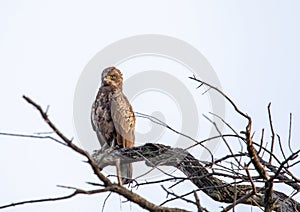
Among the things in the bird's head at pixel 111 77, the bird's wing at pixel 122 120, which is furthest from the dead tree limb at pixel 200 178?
the bird's head at pixel 111 77

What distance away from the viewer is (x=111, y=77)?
7551mm

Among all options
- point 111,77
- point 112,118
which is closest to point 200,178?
point 112,118

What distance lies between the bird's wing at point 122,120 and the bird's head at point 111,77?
0.23m

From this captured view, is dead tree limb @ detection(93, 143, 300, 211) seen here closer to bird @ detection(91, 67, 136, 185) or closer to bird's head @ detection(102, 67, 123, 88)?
bird @ detection(91, 67, 136, 185)

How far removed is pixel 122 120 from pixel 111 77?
2.45 feet

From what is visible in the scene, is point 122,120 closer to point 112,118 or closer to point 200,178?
point 112,118

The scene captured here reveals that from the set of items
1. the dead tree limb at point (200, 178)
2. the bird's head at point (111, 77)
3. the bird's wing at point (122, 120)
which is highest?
the bird's head at point (111, 77)

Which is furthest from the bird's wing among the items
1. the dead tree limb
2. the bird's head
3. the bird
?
the dead tree limb

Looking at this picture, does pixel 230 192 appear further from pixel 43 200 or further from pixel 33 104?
pixel 33 104

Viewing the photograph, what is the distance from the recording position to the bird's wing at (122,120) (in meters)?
7.11

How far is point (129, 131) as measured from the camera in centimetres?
734

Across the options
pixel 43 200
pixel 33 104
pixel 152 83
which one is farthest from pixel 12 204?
pixel 152 83

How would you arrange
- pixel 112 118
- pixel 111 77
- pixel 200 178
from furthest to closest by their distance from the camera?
1. pixel 111 77
2. pixel 112 118
3. pixel 200 178

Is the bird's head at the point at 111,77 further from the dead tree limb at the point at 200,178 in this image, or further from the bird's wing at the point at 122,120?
the dead tree limb at the point at 200,178
